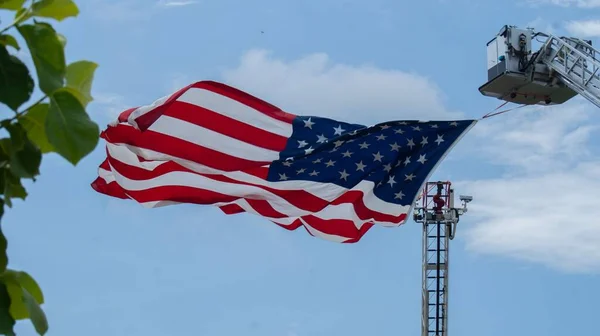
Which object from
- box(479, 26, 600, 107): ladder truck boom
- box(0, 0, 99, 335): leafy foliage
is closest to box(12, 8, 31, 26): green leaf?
box(0, 0, 99, 335): leafy foliage

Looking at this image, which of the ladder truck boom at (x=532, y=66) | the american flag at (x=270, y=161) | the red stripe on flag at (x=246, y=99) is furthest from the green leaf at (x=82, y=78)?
the ladder truck boom at (x=532, y=66)

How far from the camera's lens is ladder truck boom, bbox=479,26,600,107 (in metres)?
19.8

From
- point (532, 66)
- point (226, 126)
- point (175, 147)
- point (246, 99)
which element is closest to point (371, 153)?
point (246, 99)

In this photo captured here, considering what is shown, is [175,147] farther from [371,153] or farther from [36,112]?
[36,112]

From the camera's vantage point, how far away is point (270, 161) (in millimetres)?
12375

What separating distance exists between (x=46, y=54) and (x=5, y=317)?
422mm

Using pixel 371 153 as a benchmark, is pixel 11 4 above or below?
below

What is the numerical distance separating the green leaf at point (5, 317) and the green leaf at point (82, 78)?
1.09ft

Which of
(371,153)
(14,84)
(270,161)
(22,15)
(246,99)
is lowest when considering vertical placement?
(14,84)

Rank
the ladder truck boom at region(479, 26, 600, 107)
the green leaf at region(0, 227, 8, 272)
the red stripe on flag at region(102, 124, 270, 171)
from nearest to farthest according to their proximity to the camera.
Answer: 1. the green leaf at region(0, 227, 8, 272)
2. the red stripe on flag at region(102, 124, 270, 171)
3. the ladder truck boom at region(479, 26, 600, 107)

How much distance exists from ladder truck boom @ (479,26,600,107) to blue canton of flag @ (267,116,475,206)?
769cm

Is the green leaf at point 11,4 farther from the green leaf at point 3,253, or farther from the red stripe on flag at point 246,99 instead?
the red stripe on flag at point 246,99

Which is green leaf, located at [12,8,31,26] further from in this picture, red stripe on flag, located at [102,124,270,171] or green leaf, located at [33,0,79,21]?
red stripe on flag, located at [102,124,270,171]

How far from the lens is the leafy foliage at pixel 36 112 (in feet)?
4.74
